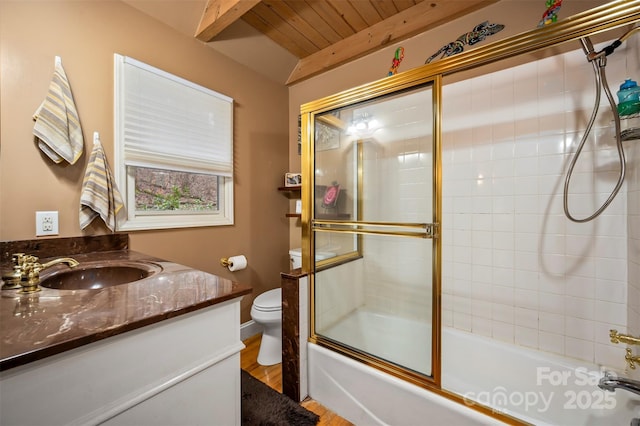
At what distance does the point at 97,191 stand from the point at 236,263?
3.14ft

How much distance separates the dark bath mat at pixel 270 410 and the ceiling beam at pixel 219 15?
7.52 ft

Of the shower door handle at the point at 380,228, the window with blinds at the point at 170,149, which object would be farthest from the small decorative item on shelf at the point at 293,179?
the shower door handle at the point at 380,228

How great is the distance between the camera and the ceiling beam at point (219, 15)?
150cm

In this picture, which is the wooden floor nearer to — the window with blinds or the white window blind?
the window with blinds

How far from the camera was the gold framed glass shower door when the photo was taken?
1.27 metres

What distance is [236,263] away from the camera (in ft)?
6.36

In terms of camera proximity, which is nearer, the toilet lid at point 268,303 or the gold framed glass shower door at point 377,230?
the gold framed glass shower door at point 377,230

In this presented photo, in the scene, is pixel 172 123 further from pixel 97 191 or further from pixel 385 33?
pixel 385 33

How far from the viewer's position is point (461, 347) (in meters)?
1.61

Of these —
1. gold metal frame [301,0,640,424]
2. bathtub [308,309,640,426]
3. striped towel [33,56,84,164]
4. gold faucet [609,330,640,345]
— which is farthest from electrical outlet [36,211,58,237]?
gold faucet [609,330,640,345]

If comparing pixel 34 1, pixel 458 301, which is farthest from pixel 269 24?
pixel 458 301

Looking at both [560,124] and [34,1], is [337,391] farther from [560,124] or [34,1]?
[34,1]

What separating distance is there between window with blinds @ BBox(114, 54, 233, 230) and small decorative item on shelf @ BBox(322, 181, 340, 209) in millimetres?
880

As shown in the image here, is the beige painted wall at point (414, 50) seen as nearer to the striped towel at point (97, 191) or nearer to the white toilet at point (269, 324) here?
the white toilet at point (269, 324)
